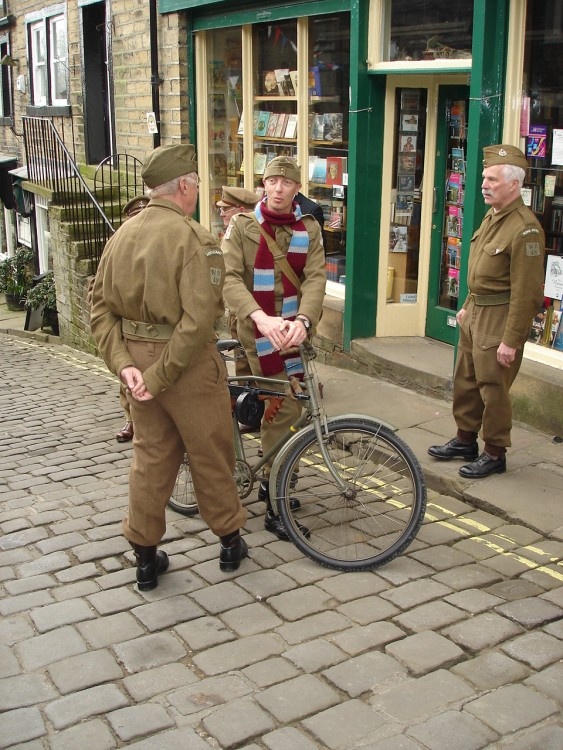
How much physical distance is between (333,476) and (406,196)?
14.0ft

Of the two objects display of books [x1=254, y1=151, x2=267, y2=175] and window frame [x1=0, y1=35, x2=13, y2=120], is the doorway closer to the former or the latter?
display of books [x1=254, y1=151, x2=267, y2=175]

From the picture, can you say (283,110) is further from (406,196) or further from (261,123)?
(406,196)

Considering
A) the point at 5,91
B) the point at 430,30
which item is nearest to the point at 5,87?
the point at 5,91

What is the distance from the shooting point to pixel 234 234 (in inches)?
203

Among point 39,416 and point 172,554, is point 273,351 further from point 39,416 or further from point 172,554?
point 39,416

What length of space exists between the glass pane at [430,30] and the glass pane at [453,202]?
0.52 meters

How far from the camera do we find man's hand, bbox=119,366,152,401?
4.18 m

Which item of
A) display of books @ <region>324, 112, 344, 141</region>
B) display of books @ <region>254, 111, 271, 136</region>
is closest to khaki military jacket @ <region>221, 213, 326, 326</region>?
display of books @ <region>324, 112, 344, 141</region>

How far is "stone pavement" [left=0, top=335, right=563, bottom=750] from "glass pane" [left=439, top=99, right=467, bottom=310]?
2.37m

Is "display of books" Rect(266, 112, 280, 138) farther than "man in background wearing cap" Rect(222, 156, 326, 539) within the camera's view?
Yes

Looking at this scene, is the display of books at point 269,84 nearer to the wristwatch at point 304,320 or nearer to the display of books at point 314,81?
the display of books at point 314,81

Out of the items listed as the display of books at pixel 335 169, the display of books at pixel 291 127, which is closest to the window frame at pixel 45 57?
the display of books at pixel 291 127

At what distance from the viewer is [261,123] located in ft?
32.9

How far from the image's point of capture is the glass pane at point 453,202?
778 centimetres
